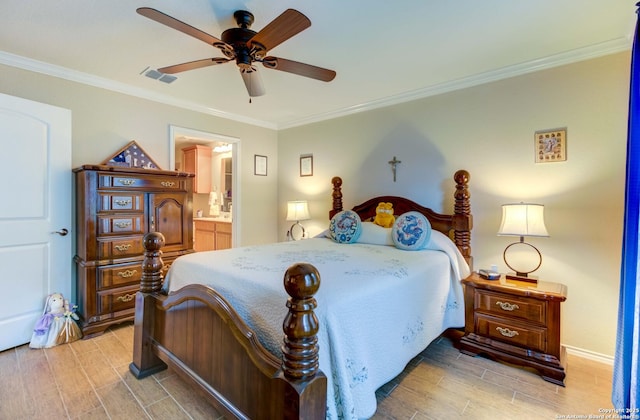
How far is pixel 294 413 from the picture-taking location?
110cm

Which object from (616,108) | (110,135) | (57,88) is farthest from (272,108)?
(616,108)

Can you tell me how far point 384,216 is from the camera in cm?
324

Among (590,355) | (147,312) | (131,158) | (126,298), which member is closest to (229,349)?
(147,312)

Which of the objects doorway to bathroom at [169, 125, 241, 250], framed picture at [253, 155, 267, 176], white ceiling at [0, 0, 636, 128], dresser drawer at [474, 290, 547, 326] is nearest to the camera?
white ceiling at [0, 0, 636, 128]

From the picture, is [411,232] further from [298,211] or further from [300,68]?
[298,211]

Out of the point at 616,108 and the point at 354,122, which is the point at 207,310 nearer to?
the point at 354,122

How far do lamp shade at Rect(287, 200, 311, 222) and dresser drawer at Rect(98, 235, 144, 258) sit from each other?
179cm

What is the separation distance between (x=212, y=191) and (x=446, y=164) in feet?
14.7

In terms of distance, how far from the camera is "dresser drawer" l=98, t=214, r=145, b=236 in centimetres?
269

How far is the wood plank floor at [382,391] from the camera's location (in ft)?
5.60

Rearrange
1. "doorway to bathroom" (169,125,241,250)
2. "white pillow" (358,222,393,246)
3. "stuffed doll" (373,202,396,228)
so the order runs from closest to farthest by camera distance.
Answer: "white pillow" (358,222,393,246) < "stuffed doll" (373,202,396,228) < "doorway to bathroom" (169,125,241,250)

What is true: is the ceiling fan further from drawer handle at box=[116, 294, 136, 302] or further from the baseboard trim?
the baseboard trim

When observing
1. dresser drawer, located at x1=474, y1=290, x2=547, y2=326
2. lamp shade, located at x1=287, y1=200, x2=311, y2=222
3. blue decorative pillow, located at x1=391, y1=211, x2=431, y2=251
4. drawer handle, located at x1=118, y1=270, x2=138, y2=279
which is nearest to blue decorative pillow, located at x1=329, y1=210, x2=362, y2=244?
blue decorative pillow, located at x1=391, y1=211, x2=431, y2=251

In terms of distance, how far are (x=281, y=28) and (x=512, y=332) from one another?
2.62 m
